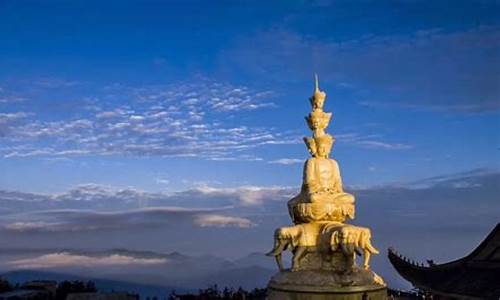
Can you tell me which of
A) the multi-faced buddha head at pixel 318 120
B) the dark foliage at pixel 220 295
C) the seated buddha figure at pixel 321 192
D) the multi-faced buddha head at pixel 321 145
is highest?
the multi-faced buddha head at pixel 318 120

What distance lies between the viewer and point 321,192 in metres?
7.58

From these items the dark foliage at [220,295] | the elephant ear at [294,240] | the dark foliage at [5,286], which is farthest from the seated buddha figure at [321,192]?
the dark foliage at [5,286]

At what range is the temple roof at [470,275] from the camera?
1822cm

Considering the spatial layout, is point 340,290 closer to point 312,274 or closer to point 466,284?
point 312,274

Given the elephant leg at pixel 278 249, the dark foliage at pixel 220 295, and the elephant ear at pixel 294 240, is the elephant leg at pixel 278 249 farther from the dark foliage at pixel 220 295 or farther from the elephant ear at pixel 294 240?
the dark foliage at pixel 220 295

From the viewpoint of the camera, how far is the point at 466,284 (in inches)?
758

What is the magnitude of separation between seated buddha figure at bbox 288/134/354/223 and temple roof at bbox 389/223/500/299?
11.7 metres

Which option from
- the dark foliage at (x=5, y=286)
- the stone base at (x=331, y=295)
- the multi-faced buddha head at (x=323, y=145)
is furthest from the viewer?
the dark foliage at (x=5, y=286)

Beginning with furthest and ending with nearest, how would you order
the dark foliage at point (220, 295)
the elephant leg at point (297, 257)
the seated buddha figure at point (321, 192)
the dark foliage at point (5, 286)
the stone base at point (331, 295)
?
1. the dark foliage at point (5, 286)
2. the dark foliage at point (220, 295)
3. the seated buddha figure at point (321, 192)
4. the elephant leg at point (297, 257)
5. the stone base at point (331, 295)

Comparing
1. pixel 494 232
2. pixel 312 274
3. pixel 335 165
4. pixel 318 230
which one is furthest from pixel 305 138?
pixel 494 232

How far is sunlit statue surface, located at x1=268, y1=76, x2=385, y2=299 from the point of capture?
7012 millimetres

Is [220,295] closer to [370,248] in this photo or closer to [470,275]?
[470,275]

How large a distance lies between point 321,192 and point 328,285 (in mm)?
1276

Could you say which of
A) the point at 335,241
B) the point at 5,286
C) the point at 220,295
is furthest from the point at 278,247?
the point at 5,286
